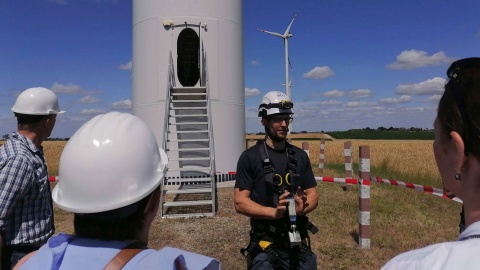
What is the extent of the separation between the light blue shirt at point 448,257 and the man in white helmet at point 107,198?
1.94 ft

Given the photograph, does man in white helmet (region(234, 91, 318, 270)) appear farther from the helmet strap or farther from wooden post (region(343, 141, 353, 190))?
wooden post (region(343, 141, 353, 190))

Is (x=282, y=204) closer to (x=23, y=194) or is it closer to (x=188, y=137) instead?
(x=23, y=194)

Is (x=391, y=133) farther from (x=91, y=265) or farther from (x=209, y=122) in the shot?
(x=91, y=265)

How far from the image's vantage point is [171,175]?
1128 centimetres

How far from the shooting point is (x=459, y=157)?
1146 mm

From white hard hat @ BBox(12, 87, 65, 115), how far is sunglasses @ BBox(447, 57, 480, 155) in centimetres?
297

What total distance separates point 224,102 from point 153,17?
3.07 m

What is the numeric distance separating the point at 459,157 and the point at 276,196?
2.32 metres

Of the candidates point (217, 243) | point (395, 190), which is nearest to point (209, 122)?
point (217, 243)

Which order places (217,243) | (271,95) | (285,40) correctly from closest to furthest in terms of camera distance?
(271,95) < (217,243) < (285,40)

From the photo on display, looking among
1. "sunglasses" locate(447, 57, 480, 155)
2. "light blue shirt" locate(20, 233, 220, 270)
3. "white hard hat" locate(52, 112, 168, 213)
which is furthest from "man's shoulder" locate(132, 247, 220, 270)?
"sunglasses" locate(447, 57, 480, 155)

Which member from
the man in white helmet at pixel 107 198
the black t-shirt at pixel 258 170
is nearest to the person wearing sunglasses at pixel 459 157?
the man in white helmet at pixel 107 198

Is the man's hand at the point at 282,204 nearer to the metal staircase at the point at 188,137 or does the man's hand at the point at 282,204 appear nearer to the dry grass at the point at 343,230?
the dry grass at the point at 343,230

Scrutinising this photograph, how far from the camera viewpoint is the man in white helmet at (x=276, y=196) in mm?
3221
